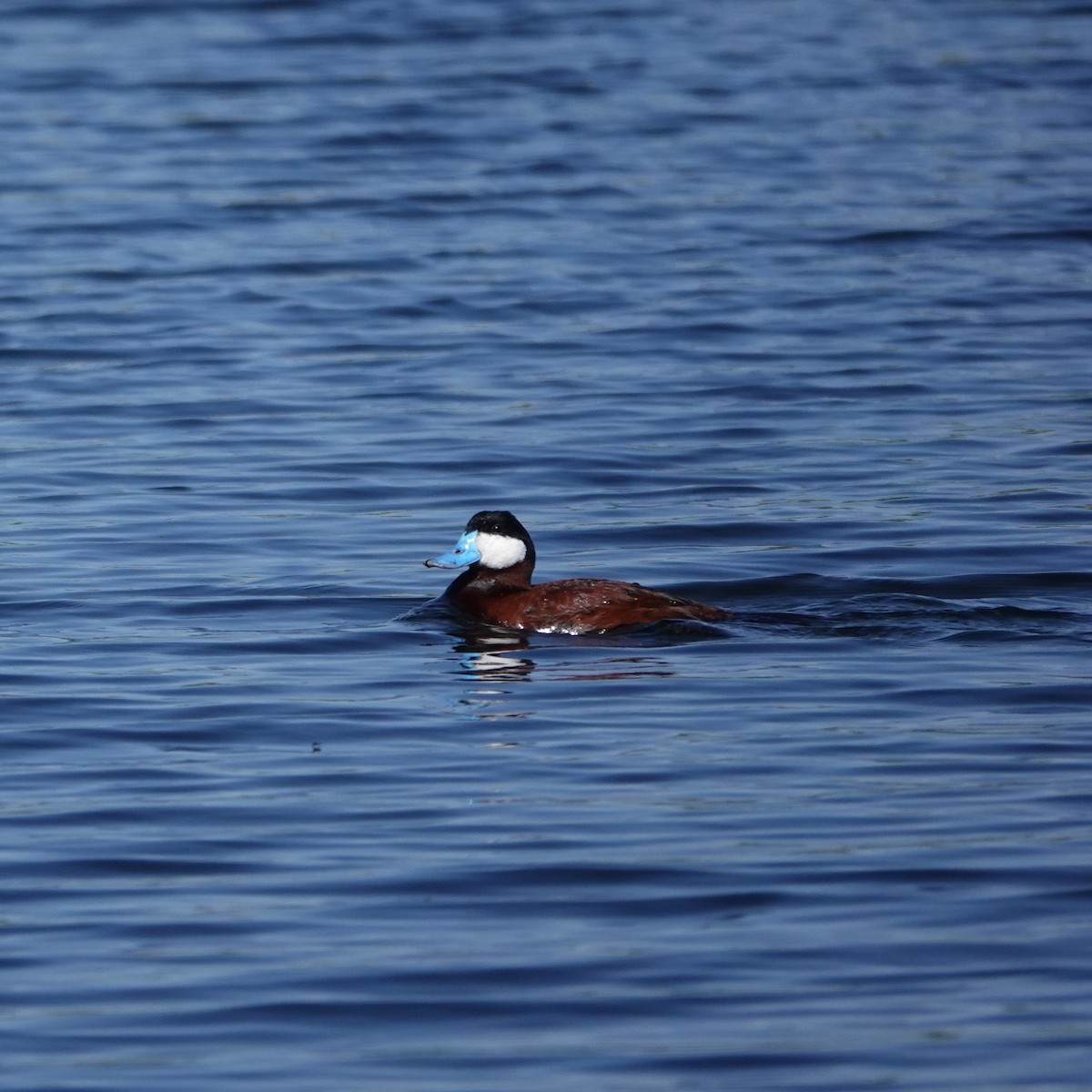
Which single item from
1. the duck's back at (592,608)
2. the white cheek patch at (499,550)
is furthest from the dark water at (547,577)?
the white cheek patch at (499,550)

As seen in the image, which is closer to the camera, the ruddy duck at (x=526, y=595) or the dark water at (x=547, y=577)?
the dark water at (x=547, y=577)

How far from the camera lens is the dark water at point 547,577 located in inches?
247

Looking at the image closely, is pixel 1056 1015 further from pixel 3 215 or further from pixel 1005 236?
pixel 3 215

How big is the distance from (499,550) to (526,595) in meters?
0.43

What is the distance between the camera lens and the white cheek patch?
1115 cm

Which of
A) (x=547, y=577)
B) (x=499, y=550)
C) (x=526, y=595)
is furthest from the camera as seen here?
(x=547, y=577)

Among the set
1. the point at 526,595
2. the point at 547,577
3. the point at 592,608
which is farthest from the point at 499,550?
the point at 592,608

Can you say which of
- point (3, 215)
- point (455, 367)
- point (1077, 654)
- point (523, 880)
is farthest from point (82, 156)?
point (523, 880)

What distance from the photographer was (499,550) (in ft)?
36.6

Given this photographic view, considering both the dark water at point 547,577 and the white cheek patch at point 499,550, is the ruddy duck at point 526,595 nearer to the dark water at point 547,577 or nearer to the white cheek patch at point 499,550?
the white cheek patch at point 499,550

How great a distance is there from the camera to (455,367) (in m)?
17.6

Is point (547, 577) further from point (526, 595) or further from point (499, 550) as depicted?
point (526, 595)

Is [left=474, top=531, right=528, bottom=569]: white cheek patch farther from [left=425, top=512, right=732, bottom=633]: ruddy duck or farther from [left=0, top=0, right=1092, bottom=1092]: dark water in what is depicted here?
[left=0, top=0, right=1092, bottom=1092]: dark water

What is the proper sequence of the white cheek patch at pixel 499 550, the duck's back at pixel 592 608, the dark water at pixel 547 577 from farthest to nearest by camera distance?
1. the white cheek patch at pixel 499 550
2. the duck's back at pixel 592 608
3. the dark water at pixel 547 577
